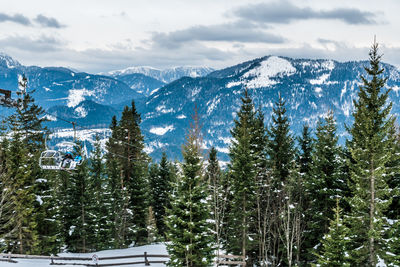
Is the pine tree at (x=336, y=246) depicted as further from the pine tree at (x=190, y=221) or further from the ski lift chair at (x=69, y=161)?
the ski lift chair at (x=69, y=161)

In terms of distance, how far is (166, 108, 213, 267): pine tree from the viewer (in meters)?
24.3

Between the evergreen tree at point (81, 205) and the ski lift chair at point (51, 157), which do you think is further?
the evergreen tree at point (81, 205)

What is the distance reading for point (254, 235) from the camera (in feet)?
108

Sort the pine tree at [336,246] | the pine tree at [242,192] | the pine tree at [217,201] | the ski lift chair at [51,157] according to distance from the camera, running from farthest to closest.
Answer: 1. the pine tree at [242,192]
2. the ski lift chair at [51,157]
3. the pine tree at [217,201]
4. the pine tree at [336,246]

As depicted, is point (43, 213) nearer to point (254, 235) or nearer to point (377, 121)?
point (254, 235)

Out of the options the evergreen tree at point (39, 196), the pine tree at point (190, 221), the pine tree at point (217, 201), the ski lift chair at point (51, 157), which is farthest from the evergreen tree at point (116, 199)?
the pine tree at point (190, 221)

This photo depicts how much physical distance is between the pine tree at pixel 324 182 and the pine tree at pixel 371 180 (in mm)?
3727

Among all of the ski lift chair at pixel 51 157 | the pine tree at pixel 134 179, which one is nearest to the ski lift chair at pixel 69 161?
the ski lift chair at pixel 51 157

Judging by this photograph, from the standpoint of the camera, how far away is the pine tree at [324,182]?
2986 cm

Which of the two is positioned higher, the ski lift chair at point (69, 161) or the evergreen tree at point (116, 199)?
the ski lift chair at point (69, 161)

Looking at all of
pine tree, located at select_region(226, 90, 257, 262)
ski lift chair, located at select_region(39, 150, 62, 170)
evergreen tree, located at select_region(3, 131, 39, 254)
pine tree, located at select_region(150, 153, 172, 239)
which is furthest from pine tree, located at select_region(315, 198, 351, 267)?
pine tree, located at select_region(150, 153, 172, 239)

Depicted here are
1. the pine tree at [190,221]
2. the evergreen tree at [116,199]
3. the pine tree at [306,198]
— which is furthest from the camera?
the evergreen tree at [116,199]

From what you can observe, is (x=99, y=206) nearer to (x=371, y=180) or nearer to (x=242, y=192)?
(x=242, y=192)

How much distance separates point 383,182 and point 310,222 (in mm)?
7903
